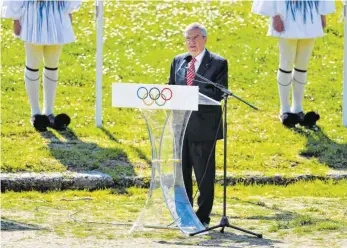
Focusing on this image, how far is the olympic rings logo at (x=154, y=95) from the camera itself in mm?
11406

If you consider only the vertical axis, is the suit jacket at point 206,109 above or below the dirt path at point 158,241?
above

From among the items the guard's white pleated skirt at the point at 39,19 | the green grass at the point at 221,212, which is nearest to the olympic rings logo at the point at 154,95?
the green grass at the point at 221,212

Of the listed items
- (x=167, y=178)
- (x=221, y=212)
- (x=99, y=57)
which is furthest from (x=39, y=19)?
(x=167, y=178)

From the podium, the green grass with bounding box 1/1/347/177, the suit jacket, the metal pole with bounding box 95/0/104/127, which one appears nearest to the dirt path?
the podium

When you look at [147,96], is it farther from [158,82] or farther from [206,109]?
[158,82]

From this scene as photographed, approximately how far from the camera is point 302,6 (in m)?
15.2

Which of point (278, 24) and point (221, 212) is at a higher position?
point (278, 24)

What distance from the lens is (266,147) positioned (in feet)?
49.3

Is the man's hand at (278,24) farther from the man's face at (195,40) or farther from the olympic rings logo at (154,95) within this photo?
the olympic rings logo at (154,95)

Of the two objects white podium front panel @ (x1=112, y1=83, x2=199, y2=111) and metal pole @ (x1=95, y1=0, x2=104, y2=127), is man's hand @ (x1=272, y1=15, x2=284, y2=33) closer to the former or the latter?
metal pole @ (x1=95, y1=0, x2=104, y2=127)

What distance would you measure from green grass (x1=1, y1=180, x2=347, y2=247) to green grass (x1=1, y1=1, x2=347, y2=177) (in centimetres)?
51

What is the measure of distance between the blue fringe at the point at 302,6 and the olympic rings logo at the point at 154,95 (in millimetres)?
4031

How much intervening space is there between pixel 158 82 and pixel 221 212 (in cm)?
431

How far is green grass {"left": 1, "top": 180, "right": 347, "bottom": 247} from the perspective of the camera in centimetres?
1162
